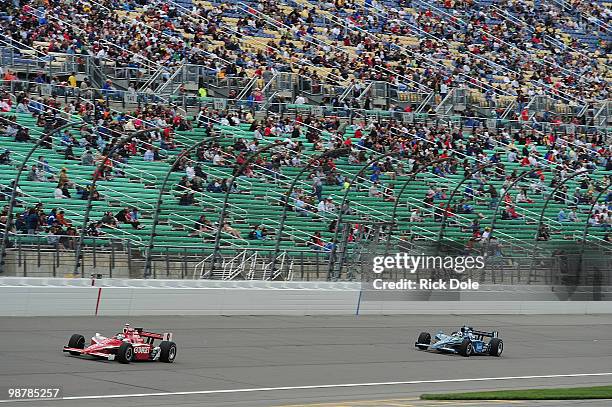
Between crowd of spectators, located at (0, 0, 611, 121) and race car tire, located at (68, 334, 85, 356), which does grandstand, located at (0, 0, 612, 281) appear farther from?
race car tire, located at (68, 334, 85, 356)

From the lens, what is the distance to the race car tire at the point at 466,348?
2353cm

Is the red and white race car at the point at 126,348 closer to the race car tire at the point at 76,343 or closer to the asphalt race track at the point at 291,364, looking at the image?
the race car tire at the point at 76,343

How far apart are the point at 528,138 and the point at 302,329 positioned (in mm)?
23612

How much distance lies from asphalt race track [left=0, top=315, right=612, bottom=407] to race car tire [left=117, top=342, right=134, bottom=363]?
15 cm

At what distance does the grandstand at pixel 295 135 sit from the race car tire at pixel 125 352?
21.6 ft

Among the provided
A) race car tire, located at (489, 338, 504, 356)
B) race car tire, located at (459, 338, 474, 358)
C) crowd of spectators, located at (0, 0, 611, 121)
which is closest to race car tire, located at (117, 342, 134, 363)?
race car tire, located at (459, 338, 474, 358)

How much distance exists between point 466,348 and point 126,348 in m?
7.49

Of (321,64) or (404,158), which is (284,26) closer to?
(321,64)

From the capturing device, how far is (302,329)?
2681 cm

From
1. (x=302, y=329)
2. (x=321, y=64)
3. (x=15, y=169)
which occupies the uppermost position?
(x=321, y=64)

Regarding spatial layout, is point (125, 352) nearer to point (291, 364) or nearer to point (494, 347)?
point (291, 364)

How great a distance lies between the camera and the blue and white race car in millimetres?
23562

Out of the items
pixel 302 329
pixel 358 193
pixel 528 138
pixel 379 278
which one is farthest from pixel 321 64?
pixel 302 329

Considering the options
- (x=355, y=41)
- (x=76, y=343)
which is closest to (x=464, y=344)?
(x=76, y=343)
